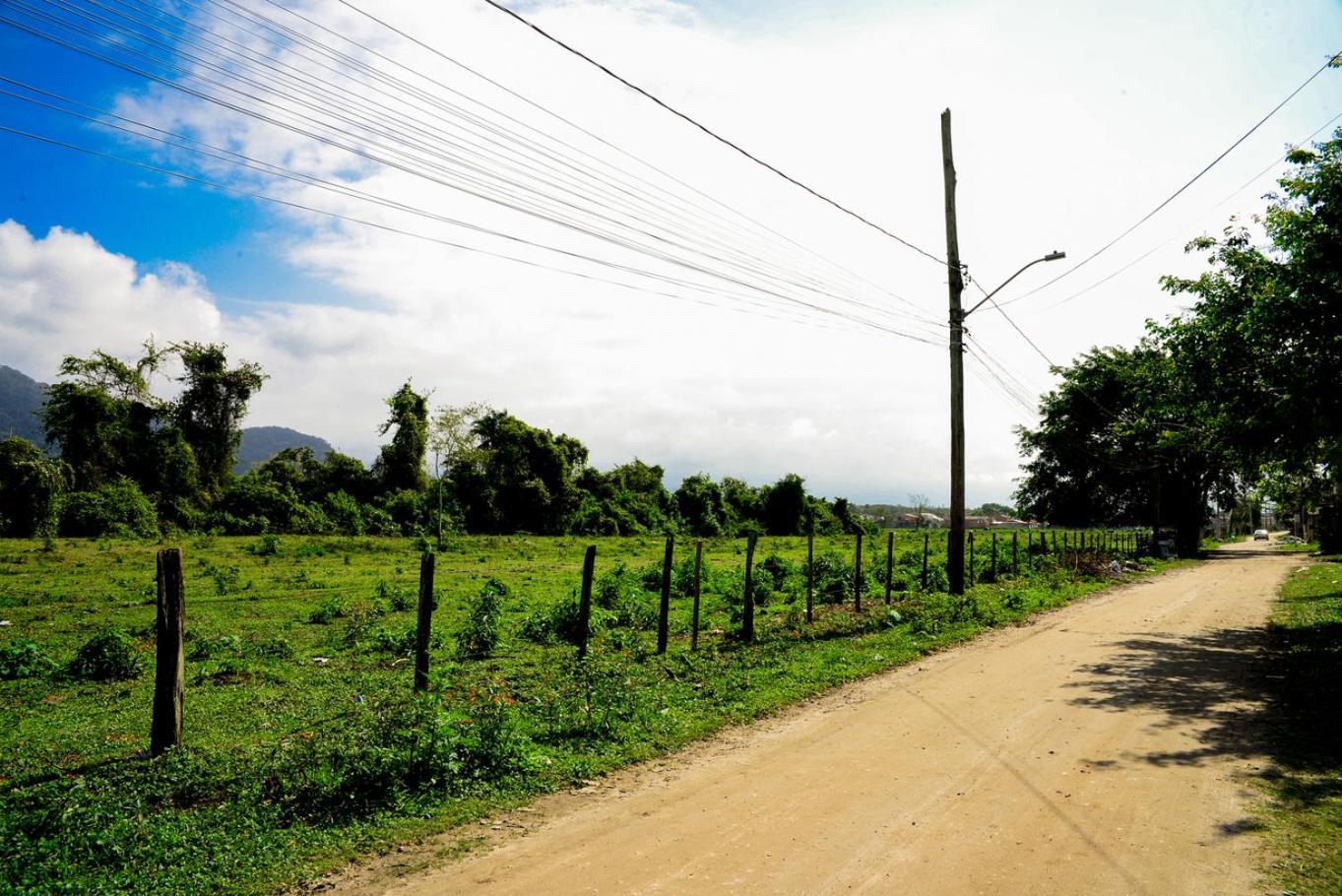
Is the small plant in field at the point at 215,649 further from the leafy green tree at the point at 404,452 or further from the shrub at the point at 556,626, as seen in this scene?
the leafy green tree at the point at 404,452

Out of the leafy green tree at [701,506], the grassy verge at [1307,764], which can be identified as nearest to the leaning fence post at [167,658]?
the grassy verge at [1307,764]

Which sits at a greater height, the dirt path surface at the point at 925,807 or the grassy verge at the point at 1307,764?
the grassy verge at the point at 1307,764

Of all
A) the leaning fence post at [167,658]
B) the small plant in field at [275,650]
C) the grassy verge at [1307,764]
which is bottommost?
the small plant in field at [275,650]

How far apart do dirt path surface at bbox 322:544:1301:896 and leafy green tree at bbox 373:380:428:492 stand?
149 feet

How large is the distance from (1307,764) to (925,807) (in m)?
4.18

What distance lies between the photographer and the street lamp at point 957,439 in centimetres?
2062

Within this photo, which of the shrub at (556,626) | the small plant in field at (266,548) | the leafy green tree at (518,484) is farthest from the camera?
the leafy green tree at (518,484)

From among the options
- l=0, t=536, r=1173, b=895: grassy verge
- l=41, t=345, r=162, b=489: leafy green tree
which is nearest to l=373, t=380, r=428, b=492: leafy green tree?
l=41, t=345, r=162, b=489: leafy green tree

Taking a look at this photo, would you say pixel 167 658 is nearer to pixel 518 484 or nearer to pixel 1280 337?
pixel 1280 337

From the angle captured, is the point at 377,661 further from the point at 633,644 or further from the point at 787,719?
the point at 787,719

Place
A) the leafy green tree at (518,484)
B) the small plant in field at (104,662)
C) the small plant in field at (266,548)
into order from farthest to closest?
1. the leafy green tree at (518,484)
2. the small plant in field at (266,548)
3. the small plant in field at (104,662)

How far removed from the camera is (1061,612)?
19.9 meters

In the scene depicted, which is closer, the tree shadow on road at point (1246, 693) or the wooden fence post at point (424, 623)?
the tree shadow on road at point (1246, 693)

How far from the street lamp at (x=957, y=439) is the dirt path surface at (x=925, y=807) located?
9.46 m
